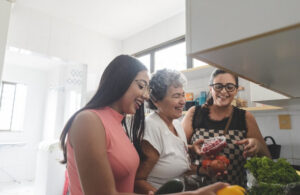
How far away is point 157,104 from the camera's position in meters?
1.06

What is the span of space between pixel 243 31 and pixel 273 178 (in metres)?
0.48

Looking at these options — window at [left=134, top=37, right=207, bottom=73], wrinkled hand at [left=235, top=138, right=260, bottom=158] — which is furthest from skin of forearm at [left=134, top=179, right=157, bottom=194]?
window at [left=134, top=37, right=207, bottom=73]

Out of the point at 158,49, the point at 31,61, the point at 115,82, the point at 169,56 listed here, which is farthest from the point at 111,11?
the point at 31,61

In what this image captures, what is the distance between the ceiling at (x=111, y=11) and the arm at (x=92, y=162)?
6.88ft

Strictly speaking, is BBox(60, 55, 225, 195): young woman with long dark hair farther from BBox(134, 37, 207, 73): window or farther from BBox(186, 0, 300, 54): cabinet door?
Result: BBox(134, 37, 207, 73): window

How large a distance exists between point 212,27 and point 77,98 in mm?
2918

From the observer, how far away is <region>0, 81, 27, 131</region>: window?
429cm

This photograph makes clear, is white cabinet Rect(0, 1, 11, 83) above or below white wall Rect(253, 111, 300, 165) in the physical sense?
above

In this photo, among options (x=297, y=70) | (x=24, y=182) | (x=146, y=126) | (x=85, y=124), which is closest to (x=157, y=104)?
(x=146, y=126)

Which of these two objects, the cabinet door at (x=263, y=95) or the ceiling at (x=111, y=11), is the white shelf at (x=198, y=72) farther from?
the ceiling at (x=111, y=11)

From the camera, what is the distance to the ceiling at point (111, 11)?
2395mm

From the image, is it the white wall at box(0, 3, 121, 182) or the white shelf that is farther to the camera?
the white wall at box(0, 3, 121, 182)

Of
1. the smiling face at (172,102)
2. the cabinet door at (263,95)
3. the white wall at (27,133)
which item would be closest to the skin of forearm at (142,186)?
the smiling face at (172,102)

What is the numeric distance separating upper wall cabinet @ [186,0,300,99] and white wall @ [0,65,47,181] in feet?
16.1
